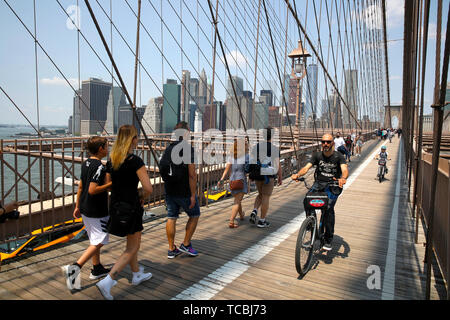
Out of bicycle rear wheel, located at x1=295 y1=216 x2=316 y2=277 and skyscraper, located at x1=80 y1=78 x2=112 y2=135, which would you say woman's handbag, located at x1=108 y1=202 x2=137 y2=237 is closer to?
bicycle rear wheel, located at x1=295 y1=216 x2=316 y2=277

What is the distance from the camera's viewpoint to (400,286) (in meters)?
3.36

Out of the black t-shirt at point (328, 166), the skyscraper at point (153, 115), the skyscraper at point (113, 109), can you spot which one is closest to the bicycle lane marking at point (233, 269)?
the black t-shirt at point (328, 166)

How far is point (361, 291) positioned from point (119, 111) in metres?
9.25

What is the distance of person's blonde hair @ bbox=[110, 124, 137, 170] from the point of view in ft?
9.18

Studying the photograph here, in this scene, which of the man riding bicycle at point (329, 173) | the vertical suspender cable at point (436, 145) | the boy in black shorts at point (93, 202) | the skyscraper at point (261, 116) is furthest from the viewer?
the skyscraper at point (261, 116)

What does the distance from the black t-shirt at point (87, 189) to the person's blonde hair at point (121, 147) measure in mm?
206

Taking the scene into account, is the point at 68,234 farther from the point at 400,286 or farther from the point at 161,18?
the point at 161,18

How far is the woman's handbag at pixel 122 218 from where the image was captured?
9.34 ft

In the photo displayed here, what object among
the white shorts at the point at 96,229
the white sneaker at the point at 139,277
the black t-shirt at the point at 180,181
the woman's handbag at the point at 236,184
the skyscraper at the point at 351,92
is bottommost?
the white sneaker at the point at 139,277

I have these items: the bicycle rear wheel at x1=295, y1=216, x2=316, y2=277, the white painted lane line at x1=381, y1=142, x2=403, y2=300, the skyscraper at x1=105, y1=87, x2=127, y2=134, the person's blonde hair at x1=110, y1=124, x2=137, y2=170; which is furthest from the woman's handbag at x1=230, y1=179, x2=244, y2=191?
the skyscraper at x1=105, y1=87, x2=127, y2=134

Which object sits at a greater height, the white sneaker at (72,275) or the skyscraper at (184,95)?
the skyscraper at (184,95)

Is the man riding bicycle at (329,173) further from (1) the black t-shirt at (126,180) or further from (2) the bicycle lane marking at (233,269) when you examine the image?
(1) the black t-shirt at (126,180)

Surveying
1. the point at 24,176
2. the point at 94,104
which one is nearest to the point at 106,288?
the point at 94,104
